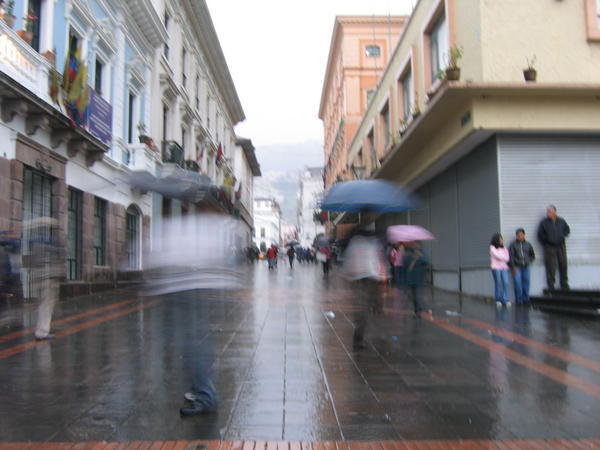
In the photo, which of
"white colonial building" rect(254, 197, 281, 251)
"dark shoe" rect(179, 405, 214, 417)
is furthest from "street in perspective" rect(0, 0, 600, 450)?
"white colonial building" rect(254, 197, 281, 251)

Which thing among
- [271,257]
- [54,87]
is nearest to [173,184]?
[54,87]

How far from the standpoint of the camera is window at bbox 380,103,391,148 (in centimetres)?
2155

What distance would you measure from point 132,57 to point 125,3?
1798mm

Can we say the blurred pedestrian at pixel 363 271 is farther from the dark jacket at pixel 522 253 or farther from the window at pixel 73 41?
the window at pixel 73 41

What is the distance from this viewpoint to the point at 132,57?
1844cm

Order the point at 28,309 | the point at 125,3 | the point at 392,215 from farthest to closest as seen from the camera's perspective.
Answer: the point at 392,215 < the point at 125,3 < the point at 28,309

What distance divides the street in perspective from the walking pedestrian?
42mm

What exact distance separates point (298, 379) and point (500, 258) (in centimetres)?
689

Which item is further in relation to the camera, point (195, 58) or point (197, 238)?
point (195, 58)

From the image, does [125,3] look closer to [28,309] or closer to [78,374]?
[28,309]

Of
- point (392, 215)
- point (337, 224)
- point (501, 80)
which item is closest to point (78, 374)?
point (501, 80)

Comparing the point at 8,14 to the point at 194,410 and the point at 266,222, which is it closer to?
the point at 194,410

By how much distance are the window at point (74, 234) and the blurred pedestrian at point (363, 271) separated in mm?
10030

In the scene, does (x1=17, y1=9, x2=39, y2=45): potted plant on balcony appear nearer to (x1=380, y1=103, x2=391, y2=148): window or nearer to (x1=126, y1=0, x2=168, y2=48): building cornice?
(x1=126, y1=0, x2=168, y2=48): building cornice
